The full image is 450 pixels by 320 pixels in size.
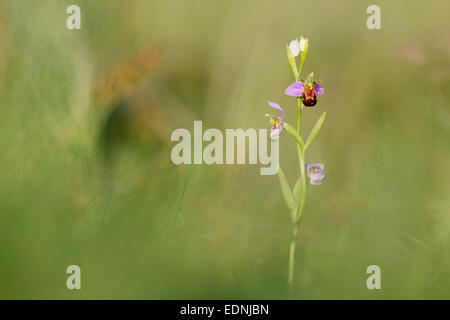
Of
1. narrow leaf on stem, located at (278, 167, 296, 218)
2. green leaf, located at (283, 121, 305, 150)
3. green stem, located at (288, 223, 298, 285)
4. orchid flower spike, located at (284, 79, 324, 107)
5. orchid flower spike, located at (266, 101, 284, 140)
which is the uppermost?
orchid flower spike, located at (284, 79, 324, 107)

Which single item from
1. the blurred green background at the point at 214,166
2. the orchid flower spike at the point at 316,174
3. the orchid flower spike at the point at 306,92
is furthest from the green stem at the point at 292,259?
the orchid flower spike at the point at 306,92

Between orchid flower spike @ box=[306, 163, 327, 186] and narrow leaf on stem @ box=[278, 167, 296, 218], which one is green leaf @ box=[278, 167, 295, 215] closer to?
narrow leaf on stem @ box=[278, 167, 296, 218]

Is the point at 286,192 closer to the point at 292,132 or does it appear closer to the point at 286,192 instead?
the point at 286,192

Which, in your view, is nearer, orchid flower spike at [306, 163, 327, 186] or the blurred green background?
the blurred green background

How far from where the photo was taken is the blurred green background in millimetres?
853

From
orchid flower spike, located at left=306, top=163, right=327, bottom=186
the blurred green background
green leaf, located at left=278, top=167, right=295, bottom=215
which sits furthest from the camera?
orchid flower spike, located at left=306, top=163, right=327, bottom=186

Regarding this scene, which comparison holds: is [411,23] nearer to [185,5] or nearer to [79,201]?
[185,5]

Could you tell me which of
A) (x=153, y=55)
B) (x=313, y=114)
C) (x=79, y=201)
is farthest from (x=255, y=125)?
(x=79, y=201)

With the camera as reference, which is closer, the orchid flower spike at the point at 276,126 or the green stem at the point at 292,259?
the green stem at the point at 292,259

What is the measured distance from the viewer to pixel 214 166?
1185mm

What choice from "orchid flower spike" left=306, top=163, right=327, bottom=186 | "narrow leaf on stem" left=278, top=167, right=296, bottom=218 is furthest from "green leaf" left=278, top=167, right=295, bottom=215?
"orchid flower spike" left=306, top=163, right=327, bottom=186

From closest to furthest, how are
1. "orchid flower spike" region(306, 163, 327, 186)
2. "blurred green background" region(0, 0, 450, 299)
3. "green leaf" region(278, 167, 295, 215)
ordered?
"blurred green background" region(0, 0, 450, 299)
"green leaf" region(278, 167, 295, 215)
"orchid flower spike" region(306, 163, 327, 186)

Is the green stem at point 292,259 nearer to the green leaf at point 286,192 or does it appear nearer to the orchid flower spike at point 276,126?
the green leaf at point 286,192

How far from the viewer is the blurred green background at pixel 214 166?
0.85 m
